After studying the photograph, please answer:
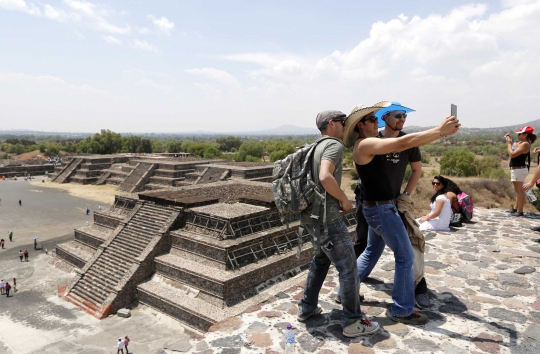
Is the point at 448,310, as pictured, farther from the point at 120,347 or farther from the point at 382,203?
the point at 120,347

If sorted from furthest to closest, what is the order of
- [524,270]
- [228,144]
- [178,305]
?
[228,144] → [178,305] → [524,270]

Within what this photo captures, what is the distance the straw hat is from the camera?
325 centimetres

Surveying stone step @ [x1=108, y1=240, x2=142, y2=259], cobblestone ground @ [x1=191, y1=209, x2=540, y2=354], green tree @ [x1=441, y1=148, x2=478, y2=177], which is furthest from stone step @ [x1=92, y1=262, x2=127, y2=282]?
green tree @ [x1=441, y1=148, x2=478, y2=177]

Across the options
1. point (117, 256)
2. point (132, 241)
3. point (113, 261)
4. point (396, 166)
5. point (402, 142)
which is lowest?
point (113, 261)

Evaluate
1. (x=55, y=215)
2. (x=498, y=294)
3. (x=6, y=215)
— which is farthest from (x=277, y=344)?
(x=6, y=215)

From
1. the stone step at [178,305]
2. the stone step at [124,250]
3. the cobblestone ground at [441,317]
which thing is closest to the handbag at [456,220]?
the cobblestone ground at [441,317]

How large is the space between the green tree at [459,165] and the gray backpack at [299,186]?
37830mm

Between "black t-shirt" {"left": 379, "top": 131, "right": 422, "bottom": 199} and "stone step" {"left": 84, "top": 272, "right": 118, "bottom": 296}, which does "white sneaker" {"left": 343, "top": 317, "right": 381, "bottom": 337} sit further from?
"stone step" {"left": 84, "top": 272, "right": 118, "bottom": 296}

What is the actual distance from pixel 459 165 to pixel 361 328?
38611 mm

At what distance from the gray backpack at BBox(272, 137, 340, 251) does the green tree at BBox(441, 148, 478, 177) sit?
124ft

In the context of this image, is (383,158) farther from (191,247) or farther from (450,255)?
(191,247)

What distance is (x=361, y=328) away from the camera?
3.30 m

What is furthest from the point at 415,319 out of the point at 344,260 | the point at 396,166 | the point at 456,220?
the point at 456,220

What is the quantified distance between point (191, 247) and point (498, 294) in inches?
332
